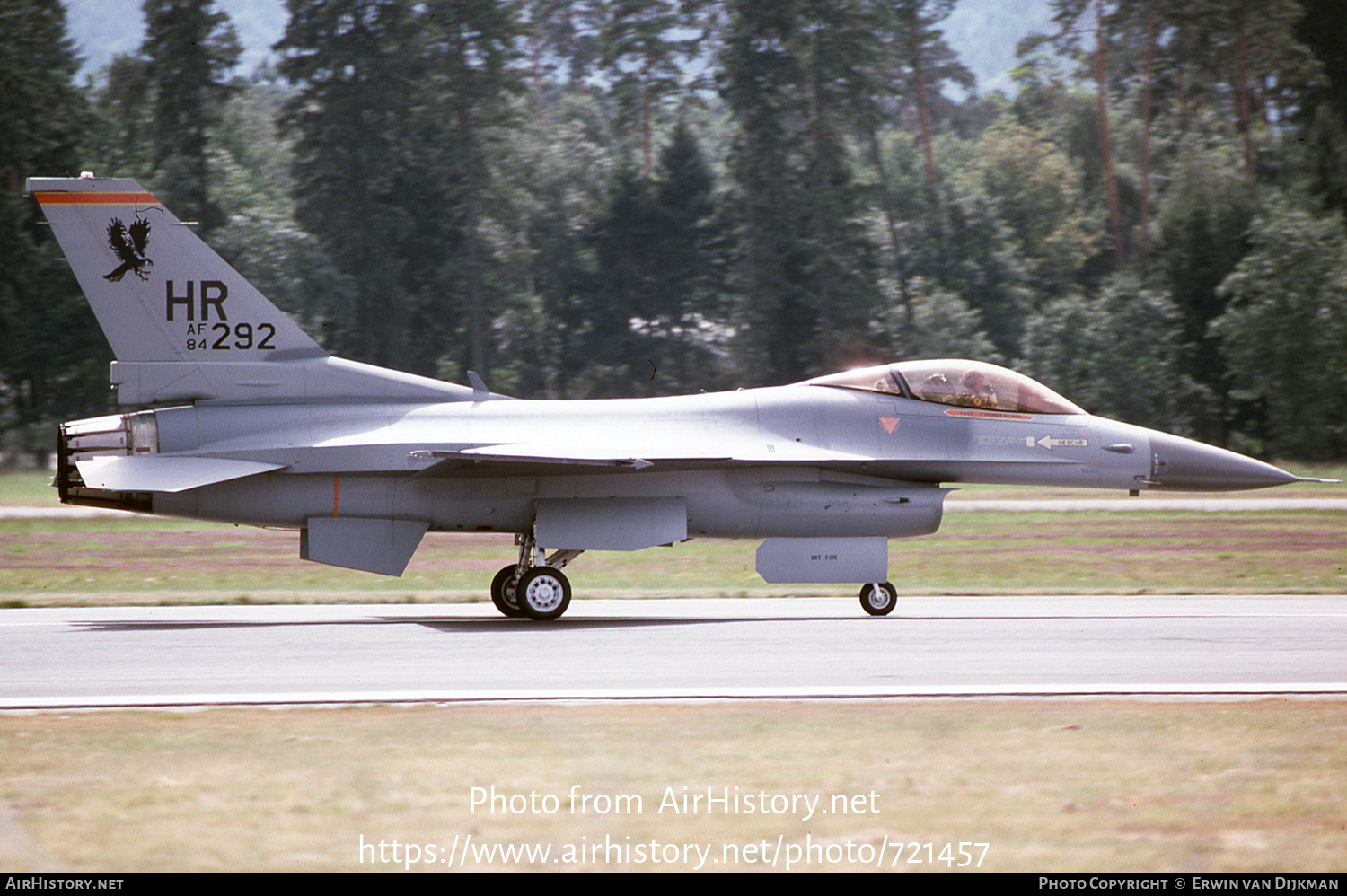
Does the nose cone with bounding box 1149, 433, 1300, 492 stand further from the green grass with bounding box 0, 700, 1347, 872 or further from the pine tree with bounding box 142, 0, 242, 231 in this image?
the pine tree with bounding box 142, 0, 242, 231

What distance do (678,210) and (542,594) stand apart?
40757 millimetres

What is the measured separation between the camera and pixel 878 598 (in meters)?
15.5

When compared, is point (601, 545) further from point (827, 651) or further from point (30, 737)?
point (30, 737)

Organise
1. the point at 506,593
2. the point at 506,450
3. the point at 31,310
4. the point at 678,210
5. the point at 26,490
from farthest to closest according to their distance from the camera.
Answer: the point at 678,210 → the point at 31,310 → the point at 26,490 → the point at 506,593 → the point at 506,450

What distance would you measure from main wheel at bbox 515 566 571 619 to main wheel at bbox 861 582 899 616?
11.3ft

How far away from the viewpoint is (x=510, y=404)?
615 inches

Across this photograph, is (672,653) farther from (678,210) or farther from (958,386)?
(678,210)

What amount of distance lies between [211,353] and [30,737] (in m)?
7.20

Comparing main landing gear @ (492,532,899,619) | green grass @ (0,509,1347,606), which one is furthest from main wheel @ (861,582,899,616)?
green grass @ (0,509,1347,606)

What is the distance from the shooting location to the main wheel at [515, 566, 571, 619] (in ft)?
49.6

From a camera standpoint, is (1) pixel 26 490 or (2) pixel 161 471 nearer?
(2) pixel 161 471

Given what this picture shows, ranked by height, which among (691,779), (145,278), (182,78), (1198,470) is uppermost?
(182,78)

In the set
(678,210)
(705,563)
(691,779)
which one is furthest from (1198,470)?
(678,210)

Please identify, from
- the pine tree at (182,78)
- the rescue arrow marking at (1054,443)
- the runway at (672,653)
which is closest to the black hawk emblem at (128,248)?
the runway at (672,653)
